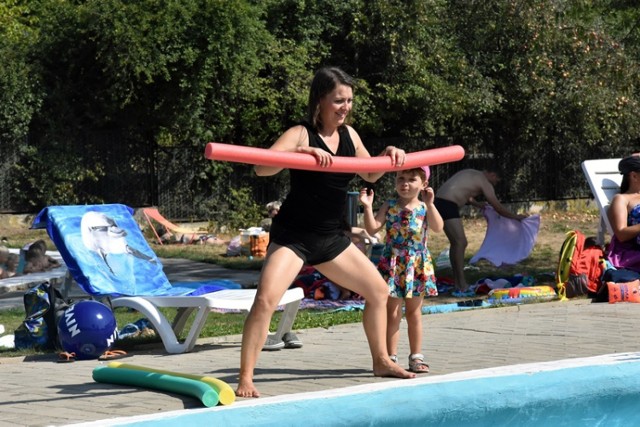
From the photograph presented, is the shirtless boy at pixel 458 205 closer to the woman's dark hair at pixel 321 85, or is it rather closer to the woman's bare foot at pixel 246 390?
the woman's dark hair at pixel 321 85

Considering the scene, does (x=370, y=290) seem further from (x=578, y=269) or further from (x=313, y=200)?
(x=578, y=269)

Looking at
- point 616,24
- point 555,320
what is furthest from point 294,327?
point 616,24

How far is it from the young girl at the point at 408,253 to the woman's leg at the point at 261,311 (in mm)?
1143

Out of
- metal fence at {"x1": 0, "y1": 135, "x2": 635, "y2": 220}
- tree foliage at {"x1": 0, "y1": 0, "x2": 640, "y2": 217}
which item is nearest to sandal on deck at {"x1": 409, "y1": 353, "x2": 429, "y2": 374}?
tree foliage at {"x1": 0, "y1": 0, "x2": 640, "y2": 217}

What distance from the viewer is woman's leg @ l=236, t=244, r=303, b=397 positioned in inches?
245

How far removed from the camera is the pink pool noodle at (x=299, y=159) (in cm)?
589

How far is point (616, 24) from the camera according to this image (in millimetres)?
28984

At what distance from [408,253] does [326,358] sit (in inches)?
47.4

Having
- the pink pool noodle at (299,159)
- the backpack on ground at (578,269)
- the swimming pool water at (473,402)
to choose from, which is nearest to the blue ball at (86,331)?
the pink pool noodle at (299,159)

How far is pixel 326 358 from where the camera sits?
808 cm

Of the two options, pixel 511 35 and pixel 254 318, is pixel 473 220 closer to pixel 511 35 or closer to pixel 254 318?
pixel 511 35

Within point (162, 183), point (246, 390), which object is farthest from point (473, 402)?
point (162, 183)

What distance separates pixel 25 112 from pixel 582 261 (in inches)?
575

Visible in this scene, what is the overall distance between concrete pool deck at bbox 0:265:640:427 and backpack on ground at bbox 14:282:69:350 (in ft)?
1.22
